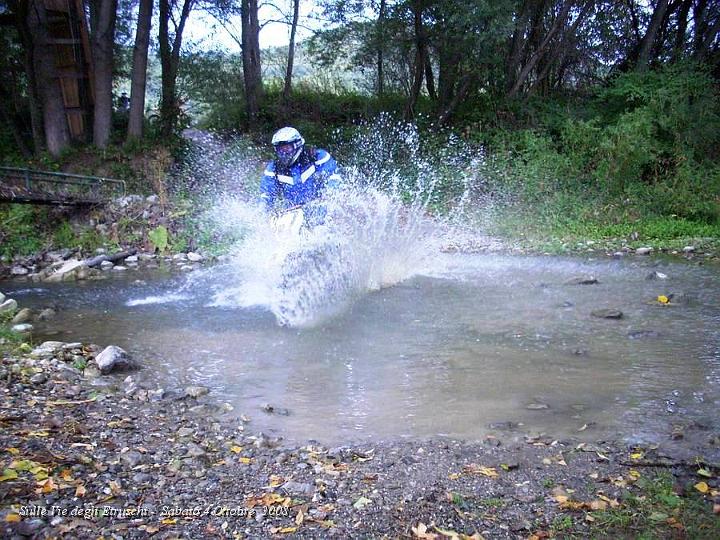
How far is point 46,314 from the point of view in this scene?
825 cm

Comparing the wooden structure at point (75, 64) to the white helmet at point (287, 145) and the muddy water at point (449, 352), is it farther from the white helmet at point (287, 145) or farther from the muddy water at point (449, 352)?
the white helmet at point (287, 145)

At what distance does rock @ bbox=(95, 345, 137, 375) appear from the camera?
233 inches

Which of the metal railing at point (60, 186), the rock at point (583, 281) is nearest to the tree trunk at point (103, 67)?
the metal railing at point (60, 186)

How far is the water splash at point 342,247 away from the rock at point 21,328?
2.38 metres

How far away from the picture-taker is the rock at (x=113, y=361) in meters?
5.92

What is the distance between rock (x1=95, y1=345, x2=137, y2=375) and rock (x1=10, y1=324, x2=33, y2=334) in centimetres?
162

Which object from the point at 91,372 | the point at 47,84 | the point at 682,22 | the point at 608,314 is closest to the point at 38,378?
the point at 91,372

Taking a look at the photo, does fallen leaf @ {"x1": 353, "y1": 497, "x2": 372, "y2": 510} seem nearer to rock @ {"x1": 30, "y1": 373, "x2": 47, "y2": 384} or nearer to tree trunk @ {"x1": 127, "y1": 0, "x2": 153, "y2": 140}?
rock @ {"x1": 30, "y1": 373, "x2": 47, "y2": 384}

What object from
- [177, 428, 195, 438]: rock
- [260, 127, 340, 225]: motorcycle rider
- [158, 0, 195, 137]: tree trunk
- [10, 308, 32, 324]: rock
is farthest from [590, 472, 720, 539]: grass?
[158, 0, 195, 137]: tree trunk

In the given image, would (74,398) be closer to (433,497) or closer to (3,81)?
(433,497)

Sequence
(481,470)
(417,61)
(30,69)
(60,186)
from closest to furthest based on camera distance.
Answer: (481,470) → (60,186) → (30,69) → (417,61)

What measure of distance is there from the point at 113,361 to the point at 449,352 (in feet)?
10.8

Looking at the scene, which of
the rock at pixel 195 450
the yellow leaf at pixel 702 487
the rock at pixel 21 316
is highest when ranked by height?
the yellow leaf at pixel 702 487

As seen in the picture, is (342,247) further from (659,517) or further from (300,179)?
(659,517)
